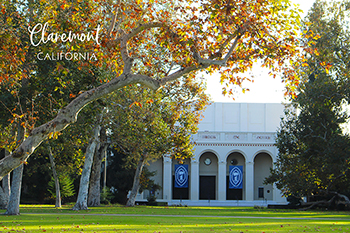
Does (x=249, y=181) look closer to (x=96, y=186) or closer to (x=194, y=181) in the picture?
(x=194, y=181)

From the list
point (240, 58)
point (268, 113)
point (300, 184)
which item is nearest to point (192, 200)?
point (268, 113)

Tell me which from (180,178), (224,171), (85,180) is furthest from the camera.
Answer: (224,171)

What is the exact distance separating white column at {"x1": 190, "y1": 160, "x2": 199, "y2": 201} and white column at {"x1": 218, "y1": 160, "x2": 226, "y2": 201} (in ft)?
8.55

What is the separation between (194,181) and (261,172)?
8.72 metres

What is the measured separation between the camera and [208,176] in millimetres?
50562

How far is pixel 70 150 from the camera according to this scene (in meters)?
24.2

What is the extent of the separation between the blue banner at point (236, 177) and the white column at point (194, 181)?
4267 mm

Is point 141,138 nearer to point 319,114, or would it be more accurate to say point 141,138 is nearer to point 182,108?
point 182,108

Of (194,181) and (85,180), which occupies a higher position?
(85,180)

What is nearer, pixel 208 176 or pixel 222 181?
pixel 222 181

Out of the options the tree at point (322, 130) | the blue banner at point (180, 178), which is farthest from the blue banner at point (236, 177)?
the tree at point (322, 130)

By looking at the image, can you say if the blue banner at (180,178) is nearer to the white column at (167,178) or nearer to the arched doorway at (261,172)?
the white column at (167,178)

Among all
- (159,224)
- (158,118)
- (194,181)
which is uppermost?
(158,118)

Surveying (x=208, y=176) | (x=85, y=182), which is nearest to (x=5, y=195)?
(x=85, y=182)
